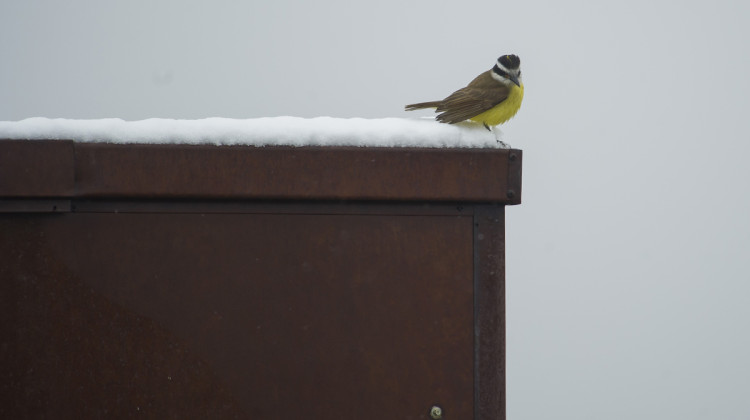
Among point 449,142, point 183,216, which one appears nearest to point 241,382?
point 183,216

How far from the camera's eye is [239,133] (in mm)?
2381

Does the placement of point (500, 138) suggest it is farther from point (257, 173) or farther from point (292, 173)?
point (257, 173)

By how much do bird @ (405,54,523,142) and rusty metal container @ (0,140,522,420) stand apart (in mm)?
556

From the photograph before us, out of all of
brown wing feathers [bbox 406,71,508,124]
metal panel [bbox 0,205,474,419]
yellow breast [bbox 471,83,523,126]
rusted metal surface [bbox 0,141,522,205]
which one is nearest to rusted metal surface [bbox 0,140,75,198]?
rusted metal surface [bbox 0,141,522,205]

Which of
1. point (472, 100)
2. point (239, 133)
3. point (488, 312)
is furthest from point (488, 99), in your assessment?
point (239, 133)

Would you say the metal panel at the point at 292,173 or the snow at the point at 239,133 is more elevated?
the snow at the point at 239,133

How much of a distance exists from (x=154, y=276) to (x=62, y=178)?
0.48 m

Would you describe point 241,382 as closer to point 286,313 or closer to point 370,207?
point 286,313

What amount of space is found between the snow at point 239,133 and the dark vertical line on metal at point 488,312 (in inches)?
12.4

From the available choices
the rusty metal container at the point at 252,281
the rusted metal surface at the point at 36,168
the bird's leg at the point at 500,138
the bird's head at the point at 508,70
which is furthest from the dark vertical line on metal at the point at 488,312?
the rusted metal surface at the point at 36,168

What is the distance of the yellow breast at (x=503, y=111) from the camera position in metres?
3.12

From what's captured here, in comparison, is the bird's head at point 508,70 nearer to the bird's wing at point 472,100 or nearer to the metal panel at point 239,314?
the bird's wing at point 472,100

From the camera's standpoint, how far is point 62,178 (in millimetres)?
2320

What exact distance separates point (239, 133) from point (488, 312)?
113 centimetres
